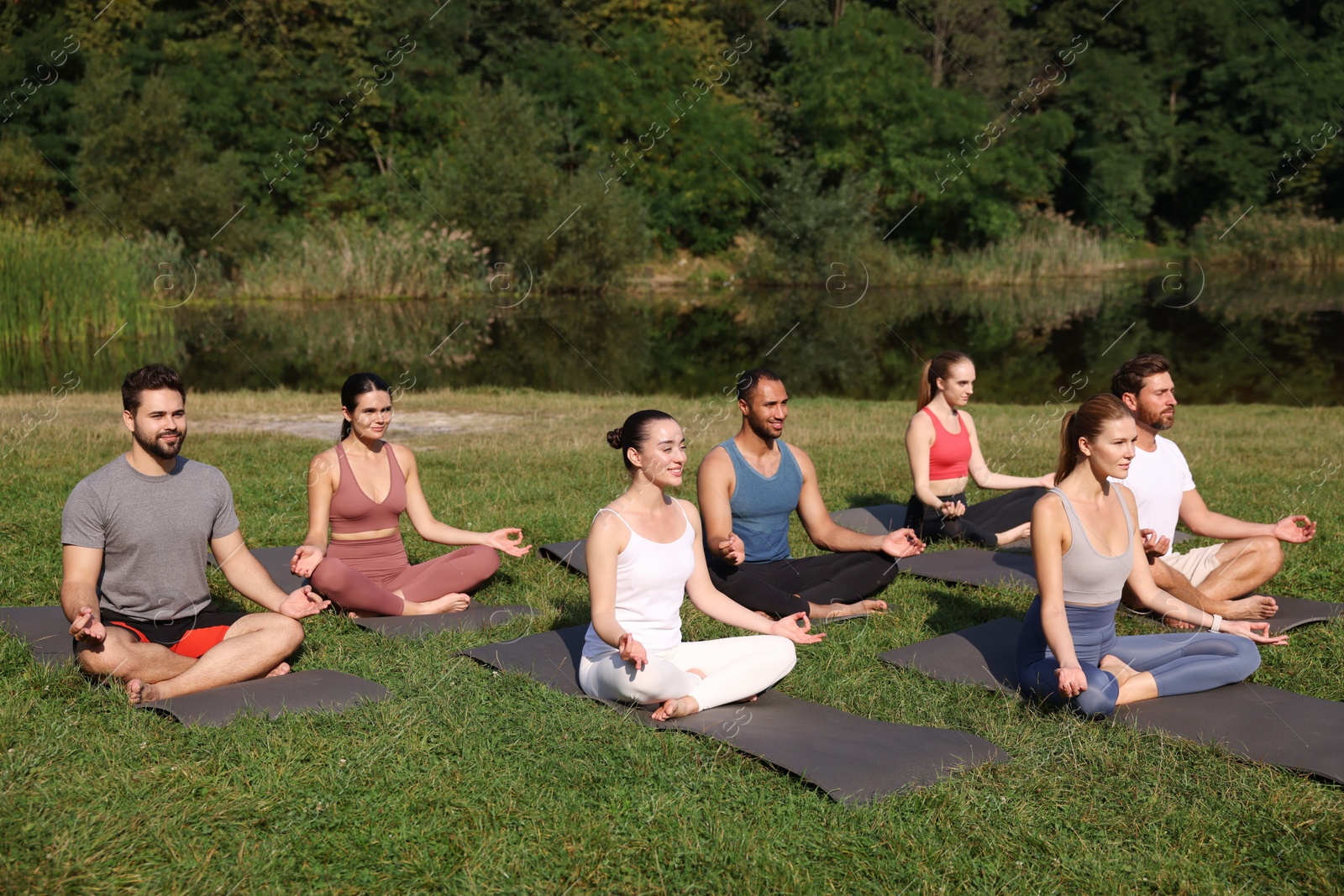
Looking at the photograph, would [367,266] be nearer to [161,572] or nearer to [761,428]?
[761,428]

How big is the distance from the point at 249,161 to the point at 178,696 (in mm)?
36337

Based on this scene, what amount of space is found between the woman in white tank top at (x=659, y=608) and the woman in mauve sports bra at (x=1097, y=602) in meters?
0.95

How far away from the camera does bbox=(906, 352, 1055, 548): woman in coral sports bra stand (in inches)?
299

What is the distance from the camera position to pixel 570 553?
7137 millimetres

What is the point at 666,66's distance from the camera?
1636 inches

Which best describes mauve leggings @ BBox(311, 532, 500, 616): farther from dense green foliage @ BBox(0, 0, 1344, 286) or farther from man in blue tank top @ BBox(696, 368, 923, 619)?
dense green foliage @ BBox(0, 0, 1344, 286)

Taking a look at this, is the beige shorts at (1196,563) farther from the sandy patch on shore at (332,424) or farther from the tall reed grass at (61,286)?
the tall reed grass at (61,286)

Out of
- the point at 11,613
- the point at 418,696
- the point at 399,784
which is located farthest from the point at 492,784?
the point at 11,613

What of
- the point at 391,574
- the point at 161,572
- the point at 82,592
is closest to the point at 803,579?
the point at 391,574

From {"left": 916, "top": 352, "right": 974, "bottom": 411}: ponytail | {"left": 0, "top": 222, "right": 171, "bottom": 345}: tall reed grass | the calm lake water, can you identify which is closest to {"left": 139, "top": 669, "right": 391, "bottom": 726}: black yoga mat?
{"left": 916, "top": 352, "right": 974, "bottom": 411}: ponytail

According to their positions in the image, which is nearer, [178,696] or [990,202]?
[178,696]

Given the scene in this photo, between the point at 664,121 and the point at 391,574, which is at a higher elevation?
the point at 664,121

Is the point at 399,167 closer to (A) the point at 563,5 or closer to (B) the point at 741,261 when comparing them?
(A) the point at 563,5

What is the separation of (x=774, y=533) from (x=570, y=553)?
4.52ft
